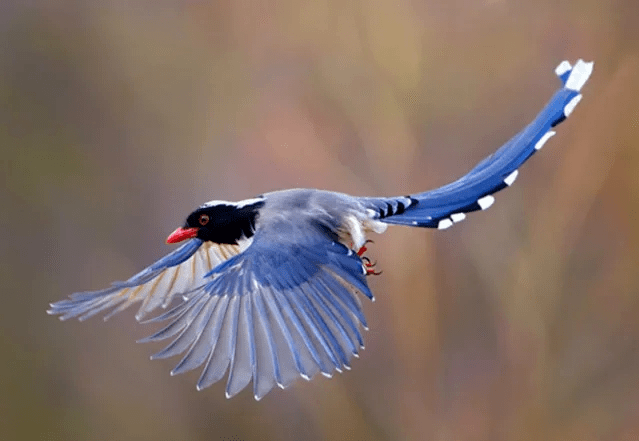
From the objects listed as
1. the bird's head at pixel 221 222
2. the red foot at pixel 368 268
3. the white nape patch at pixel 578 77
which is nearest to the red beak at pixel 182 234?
the bird's head at pixel 221 222

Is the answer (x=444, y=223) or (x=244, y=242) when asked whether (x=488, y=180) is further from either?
(x=244, y=242)

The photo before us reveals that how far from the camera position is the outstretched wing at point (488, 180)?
0.81 metres

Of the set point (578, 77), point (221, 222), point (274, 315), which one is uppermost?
point (578, 77)

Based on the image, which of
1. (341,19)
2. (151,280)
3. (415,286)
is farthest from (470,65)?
(151,280)

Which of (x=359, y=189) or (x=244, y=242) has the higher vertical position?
(x=359, y=189)

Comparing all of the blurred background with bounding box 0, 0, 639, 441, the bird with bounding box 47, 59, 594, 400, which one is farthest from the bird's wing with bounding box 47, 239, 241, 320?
the blurred background with bounding box 0, 0, 639, 441

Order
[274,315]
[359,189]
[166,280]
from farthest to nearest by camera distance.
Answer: [359,189] < [166,280] < [274,315]

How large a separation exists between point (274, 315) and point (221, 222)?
115 millimetres

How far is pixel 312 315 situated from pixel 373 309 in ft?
1.59

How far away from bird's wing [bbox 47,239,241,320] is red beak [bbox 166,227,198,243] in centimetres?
5

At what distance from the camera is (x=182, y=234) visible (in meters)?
0.78

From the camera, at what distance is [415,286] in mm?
1212

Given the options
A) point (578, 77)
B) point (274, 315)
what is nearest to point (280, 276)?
point (274, 315)

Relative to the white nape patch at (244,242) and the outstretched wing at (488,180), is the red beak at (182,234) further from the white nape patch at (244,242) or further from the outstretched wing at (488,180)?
the outstretched wing at (488,180)
